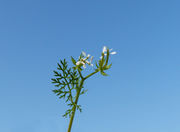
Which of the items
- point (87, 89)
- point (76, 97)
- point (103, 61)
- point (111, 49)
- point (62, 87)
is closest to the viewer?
point (111, 49)

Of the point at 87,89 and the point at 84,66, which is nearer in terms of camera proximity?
the point at 84,66

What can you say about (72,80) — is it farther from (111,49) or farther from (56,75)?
(111,49)

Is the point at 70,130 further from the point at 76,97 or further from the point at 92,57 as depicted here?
the point at 92,57

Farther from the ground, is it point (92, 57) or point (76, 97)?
point (92, 57)

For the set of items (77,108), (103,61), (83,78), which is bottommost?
(77,108)

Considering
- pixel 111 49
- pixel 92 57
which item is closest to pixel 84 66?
pixel 92 57

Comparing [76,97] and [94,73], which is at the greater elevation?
[94,73]

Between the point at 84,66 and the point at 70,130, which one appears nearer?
the point at 70,130

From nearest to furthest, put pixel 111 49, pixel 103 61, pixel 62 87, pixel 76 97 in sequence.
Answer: pixel 111 49 < pixel 103 61 < pixel 76 97 < pixel 62 87

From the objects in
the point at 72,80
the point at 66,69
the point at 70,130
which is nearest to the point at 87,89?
the point at 72,80
